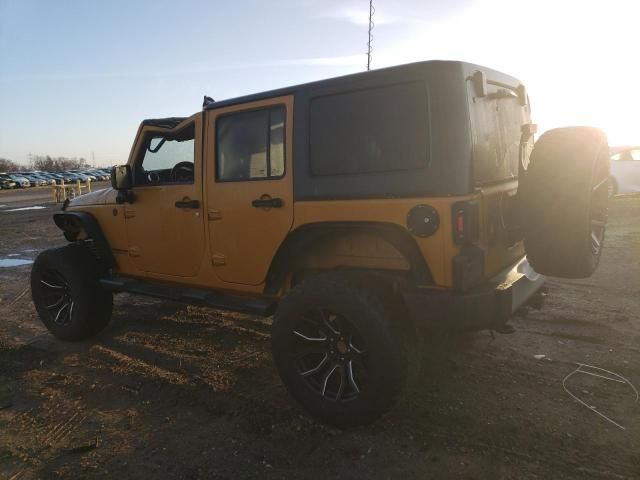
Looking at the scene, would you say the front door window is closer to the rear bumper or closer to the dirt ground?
the dirt ground

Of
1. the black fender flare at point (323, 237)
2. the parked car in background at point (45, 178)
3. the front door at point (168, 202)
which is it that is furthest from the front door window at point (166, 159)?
the parked car in background at point (45, 178)

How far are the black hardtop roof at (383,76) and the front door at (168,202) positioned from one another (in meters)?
0.48

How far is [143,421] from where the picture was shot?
309 cm

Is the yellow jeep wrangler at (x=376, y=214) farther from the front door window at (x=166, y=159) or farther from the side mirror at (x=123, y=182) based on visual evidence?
the side mirror at (x=123, y=182)

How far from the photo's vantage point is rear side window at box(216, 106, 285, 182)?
10.7 ft

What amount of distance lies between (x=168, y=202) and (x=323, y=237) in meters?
1.55

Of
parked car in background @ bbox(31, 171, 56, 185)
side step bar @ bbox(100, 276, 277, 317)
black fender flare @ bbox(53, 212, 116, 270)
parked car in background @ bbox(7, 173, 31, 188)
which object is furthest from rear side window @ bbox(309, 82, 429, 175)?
parked car in background @ bbox(31, 171, 56, 185)

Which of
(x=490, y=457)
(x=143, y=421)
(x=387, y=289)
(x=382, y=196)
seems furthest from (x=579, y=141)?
(x=143, y=421)

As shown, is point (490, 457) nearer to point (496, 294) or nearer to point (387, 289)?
point (496, 294)

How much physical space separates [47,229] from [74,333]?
1042 cm

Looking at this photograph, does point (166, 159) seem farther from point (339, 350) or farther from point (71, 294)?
point (339, 350)

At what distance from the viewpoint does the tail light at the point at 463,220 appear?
8.30 feet

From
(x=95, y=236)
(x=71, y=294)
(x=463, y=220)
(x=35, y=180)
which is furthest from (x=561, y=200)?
(x=35, y=180)

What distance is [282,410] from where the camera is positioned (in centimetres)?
315
